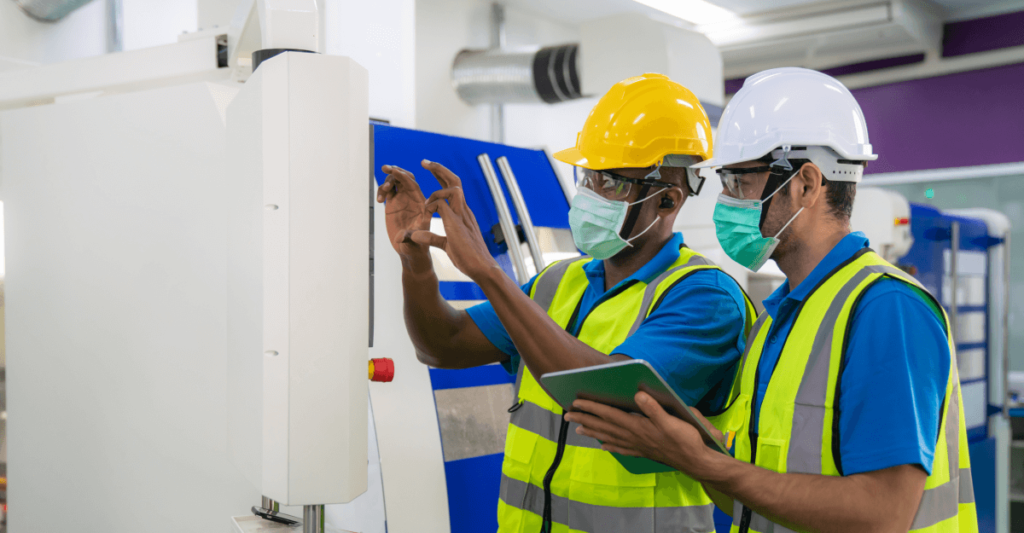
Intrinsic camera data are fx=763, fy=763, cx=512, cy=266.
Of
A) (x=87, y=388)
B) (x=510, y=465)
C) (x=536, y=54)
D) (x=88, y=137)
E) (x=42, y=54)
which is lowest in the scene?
(x=510, y=465)

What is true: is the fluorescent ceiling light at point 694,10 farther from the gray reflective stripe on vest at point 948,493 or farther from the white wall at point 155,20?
the gray reflective stripe on vest at point 948,493

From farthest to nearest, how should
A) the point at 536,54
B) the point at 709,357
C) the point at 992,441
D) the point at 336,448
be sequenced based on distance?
the point at 992,441
the point at 536,54
the point at 709,357
the point at 336,448

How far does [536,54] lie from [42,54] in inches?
92.8

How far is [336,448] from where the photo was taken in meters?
0.87

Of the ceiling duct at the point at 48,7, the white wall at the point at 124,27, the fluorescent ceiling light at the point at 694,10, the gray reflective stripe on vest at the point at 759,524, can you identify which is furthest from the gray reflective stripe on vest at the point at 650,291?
the fluorescent ceiling light at the point at 694,10

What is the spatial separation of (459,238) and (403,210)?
11.1 inches

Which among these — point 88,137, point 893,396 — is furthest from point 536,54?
point 893,396

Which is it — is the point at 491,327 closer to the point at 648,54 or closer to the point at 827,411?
the point at 827,411

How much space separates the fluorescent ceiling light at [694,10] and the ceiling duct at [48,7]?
12.5 feet

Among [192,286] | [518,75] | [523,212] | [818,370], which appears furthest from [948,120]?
[192,286]

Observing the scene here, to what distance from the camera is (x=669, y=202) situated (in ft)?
4.71

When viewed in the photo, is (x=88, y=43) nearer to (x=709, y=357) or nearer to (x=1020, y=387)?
(x=709, y=357)

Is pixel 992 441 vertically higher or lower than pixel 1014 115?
lower

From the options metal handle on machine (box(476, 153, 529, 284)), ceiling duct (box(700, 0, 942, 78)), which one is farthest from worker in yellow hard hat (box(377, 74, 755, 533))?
ceiling duct (box(700, 0, 942, 78))
